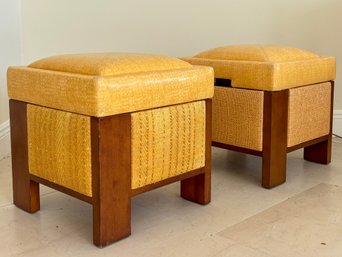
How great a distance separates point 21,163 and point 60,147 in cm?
20

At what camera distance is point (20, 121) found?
4.25 feet

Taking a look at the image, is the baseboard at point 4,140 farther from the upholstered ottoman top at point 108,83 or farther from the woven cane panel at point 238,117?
the woven cane panel at point 238,117

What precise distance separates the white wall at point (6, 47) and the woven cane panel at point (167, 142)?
0.87 metres

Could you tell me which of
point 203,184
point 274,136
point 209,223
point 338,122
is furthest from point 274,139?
point 338,122

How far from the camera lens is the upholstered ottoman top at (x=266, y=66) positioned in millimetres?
1476

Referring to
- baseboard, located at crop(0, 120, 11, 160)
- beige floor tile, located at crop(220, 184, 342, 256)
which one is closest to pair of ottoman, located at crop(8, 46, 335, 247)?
beige floor tile, located at crop(220, 184, 342, 256)

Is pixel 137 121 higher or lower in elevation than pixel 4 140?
higher

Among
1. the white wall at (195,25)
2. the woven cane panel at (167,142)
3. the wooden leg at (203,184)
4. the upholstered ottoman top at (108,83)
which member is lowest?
the wooden leg at (203,184)

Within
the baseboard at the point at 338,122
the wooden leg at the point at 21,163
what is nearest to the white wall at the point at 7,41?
the wooden leg at the point at 21,163

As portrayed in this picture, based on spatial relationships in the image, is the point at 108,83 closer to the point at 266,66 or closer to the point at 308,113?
the point at 266,66

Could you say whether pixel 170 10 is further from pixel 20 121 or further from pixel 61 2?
pixel 20 121

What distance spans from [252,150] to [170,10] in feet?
3.15

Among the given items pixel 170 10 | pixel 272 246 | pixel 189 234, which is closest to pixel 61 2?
pixel 170 10

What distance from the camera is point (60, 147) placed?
118cm
